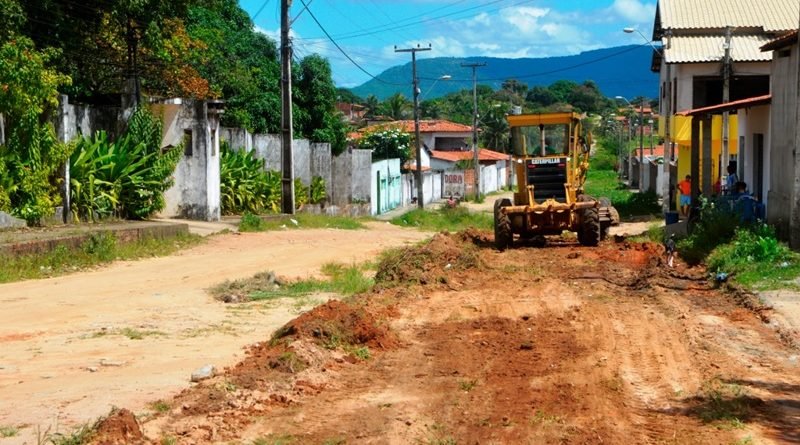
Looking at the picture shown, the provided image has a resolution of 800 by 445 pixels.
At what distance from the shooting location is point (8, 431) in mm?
7676

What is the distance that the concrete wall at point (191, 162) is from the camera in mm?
32219

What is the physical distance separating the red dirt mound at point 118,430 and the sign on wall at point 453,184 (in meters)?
68.4

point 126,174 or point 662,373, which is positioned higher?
point 126,174

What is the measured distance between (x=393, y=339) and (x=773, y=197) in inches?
499

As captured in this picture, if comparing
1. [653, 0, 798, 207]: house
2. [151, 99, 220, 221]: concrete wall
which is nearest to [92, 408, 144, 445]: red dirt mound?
[151, 99, 220, 221]: concrete wall

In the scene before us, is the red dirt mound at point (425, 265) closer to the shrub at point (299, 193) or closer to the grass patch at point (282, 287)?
the grass patch at point (282, 287)

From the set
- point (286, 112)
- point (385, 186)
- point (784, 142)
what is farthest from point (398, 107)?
point (784, 142)

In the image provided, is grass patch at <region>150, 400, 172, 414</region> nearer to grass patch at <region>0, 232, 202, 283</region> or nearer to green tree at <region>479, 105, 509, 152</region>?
grass patch at <region>0, 232, 202, 283</region>

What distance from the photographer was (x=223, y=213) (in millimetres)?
36719

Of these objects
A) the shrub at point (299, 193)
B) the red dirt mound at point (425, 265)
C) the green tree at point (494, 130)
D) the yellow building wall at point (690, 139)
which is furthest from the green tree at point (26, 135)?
the green tree at point (494, 130)

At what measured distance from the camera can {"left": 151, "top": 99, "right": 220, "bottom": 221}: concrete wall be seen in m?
32.2

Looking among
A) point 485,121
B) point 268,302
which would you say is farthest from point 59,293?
point 485,121

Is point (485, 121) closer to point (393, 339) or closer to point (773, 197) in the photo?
point (773, 197)

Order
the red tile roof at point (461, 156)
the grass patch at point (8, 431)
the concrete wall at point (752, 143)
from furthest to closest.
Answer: the red tile roof at point (461, 156)
the concrete wall at point (752, 143)
the grass patch at point (8, 431)
